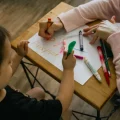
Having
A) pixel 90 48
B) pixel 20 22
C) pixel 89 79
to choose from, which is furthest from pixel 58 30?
pixel 20 22

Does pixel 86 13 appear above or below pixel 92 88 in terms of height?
above

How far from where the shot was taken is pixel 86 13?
42.8 inches

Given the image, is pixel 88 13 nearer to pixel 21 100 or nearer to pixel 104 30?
pixel 104 30

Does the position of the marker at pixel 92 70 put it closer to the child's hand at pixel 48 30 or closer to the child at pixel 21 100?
the child at pixel 21 100

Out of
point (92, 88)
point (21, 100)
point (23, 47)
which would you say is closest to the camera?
point (21, 100)

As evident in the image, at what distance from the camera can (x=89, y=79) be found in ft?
2.93

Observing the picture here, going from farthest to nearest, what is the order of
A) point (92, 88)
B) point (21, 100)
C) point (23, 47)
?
1. point (23, 47)
2. point (92, 88)
3. point (21, 100)

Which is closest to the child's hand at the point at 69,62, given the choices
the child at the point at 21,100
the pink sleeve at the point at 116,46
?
the child at the point at 21,100

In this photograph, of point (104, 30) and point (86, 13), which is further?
point (86, 13)

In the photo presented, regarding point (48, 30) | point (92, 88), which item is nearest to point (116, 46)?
point (92, 88)

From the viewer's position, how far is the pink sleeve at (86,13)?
42.5 inches

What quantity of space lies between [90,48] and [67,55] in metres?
0.15

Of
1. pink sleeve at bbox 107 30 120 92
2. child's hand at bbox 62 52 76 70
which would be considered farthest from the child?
pink sleeve at bbox 107 30 120 92

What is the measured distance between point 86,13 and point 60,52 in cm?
23
